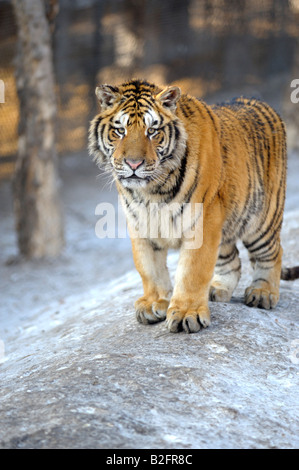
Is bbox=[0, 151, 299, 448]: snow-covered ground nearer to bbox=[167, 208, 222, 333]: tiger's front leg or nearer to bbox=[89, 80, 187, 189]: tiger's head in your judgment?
bbox=[167, 208, 222, 333]: tiger's front leg

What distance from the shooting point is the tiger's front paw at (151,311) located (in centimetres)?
374

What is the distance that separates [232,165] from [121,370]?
4.66 feet

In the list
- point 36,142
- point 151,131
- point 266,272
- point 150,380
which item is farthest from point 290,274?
point 36,142

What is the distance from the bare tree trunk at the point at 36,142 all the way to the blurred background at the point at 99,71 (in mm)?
23

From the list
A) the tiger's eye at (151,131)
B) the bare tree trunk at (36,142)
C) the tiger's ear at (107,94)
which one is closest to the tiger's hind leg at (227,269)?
the tiger's eye at (151,131)

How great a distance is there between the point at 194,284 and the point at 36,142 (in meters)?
4.30

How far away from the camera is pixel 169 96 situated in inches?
135

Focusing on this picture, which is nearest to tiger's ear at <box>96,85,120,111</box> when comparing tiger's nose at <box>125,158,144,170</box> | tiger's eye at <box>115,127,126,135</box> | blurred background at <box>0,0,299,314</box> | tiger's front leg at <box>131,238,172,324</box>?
tiger's eye at <box>115,127,126,135</box>

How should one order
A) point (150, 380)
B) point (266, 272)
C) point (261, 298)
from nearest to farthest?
1. point (150, 380)
2. point (261, 298)
3. point (266, 272)

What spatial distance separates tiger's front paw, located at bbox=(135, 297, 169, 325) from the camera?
3.74m

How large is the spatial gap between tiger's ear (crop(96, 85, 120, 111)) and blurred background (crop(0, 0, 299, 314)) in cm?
354

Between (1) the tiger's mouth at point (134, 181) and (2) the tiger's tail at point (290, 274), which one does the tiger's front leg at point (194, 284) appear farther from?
(2) the tiger's tail at point (290, 274)

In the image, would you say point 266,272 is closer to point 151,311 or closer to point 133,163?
point 151,311
